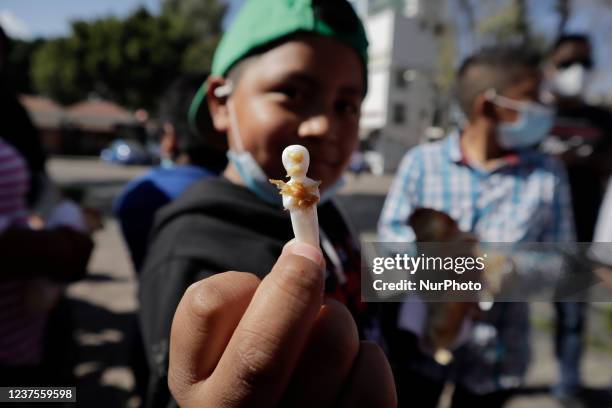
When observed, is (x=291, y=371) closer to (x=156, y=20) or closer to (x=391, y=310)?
Answer: (x=391, y=310)

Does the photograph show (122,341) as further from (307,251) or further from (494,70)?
(307,251)

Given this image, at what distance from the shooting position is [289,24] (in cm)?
76

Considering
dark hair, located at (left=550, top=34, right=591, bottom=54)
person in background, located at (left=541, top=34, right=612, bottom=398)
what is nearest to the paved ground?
person in background, located at (left=541, top=34, right=612, bottom=398)

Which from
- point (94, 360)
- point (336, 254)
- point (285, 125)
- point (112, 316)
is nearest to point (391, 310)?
point (336, 254)

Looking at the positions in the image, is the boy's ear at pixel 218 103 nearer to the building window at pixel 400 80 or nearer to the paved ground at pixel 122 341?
the paved ground at pixel 122 341

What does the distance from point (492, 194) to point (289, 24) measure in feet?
3.69

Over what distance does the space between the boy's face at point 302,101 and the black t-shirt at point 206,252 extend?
3.8 inches

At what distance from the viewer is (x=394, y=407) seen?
0.49 m

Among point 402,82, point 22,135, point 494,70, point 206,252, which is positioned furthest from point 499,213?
point 402,82

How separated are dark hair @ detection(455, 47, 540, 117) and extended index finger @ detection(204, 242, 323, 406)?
5.13 feet

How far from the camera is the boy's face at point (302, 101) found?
735 mm

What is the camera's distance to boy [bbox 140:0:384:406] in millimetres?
714

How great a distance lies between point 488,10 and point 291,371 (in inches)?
539

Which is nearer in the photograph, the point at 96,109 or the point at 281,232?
the point at 281,232
